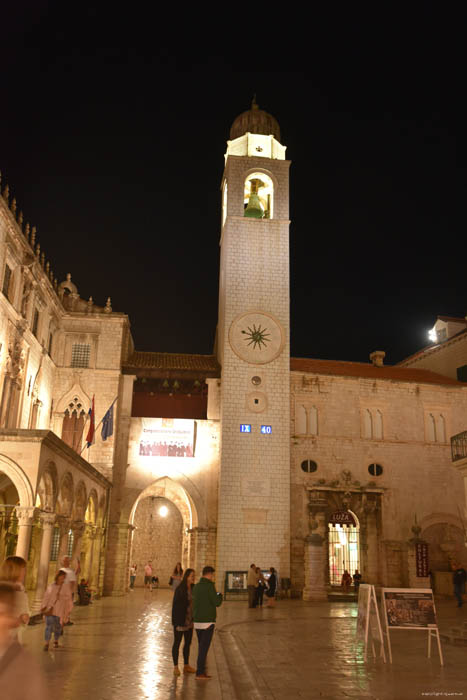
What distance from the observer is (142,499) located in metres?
35.8

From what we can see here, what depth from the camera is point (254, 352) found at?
1200 inches

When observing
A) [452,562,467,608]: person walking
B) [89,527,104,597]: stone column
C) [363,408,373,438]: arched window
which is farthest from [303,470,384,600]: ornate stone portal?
[89,527,104,597]: stone column

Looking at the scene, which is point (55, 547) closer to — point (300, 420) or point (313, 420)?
point (300, 420)

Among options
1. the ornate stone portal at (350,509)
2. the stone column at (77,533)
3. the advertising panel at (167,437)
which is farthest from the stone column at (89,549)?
the ornate stone portal at (350,509)

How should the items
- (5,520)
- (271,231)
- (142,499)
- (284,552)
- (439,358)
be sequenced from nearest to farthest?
(5,520)
(284,552)
(271,231)
(142,499)
(439,358)

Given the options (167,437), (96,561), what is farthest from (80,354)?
(96,561)

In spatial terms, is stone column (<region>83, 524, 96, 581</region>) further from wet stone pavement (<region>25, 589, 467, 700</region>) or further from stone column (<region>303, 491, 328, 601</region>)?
stone column (<region>303, 491, 328, 601</region>)

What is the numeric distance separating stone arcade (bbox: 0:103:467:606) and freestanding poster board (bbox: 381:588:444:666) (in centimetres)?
→ 1608

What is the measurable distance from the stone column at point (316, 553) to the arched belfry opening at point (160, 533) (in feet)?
28.4

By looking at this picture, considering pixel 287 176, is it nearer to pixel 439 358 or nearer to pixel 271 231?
pixel 271 231

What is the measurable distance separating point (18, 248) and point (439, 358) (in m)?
26.6

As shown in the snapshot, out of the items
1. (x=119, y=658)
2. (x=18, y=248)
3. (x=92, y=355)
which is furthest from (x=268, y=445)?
(x=119, y=658)

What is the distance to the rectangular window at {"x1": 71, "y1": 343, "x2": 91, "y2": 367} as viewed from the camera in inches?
1185

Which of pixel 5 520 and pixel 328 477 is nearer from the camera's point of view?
pixel 5 520
